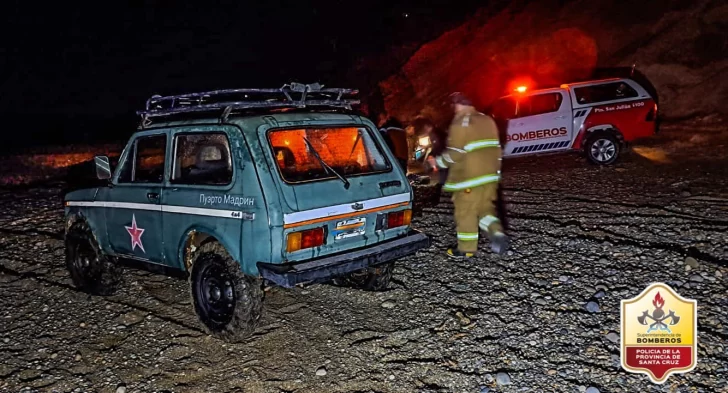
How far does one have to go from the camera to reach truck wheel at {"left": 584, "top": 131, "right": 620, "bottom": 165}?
11500 millimetres

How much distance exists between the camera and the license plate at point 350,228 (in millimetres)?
4672

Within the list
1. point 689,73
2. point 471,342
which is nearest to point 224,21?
point 689,73

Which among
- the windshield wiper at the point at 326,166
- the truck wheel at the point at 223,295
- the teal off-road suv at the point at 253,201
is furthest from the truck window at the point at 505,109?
the truck wheel at the point at 223,295

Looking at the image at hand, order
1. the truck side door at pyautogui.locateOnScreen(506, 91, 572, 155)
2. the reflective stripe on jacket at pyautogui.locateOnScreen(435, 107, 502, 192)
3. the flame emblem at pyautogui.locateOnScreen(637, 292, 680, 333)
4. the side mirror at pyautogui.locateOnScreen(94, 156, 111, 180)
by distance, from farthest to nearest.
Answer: the truck side door at pyautogui.locateOnScreen(506, 91, 572, 155) → the reflective stripe on jacket at pyautogui.locateOnScreen(435, 107, 502, 192) → the side mirror at pyautogui.locateOnScreen(94, 156, 111, 180) → the flame emblem at pyautogui.locateOnScreen(637, 292, 680, 333)

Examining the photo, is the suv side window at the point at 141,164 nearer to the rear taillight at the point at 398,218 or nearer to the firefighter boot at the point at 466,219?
the rear taillight at the point at 398,218

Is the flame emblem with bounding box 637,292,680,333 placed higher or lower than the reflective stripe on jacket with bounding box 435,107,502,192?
lower

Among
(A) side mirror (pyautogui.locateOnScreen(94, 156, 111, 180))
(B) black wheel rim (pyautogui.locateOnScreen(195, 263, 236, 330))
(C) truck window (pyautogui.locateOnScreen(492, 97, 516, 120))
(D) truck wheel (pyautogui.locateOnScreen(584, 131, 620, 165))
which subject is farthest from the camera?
(C) truck window (pyautogui.locateOnScreen(492, 97, 516, 120))

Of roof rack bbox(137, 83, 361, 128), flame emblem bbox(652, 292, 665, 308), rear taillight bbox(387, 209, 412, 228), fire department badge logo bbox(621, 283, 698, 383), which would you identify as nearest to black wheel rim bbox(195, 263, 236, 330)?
roof rack bbox(137, 83, 361, 128)

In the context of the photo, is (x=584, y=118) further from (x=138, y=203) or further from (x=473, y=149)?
(x=138, y=203)

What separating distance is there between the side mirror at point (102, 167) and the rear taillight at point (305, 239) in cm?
245

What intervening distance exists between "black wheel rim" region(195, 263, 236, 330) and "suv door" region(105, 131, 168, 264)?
2.30ft

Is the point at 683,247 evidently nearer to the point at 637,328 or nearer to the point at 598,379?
the point at 637,328

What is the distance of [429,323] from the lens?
191 inches

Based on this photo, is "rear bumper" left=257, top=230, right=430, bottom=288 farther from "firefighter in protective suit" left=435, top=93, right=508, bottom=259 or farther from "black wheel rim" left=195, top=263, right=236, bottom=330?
"firefighter in protective suit" left=435, top=93, right=508, bottom=259
